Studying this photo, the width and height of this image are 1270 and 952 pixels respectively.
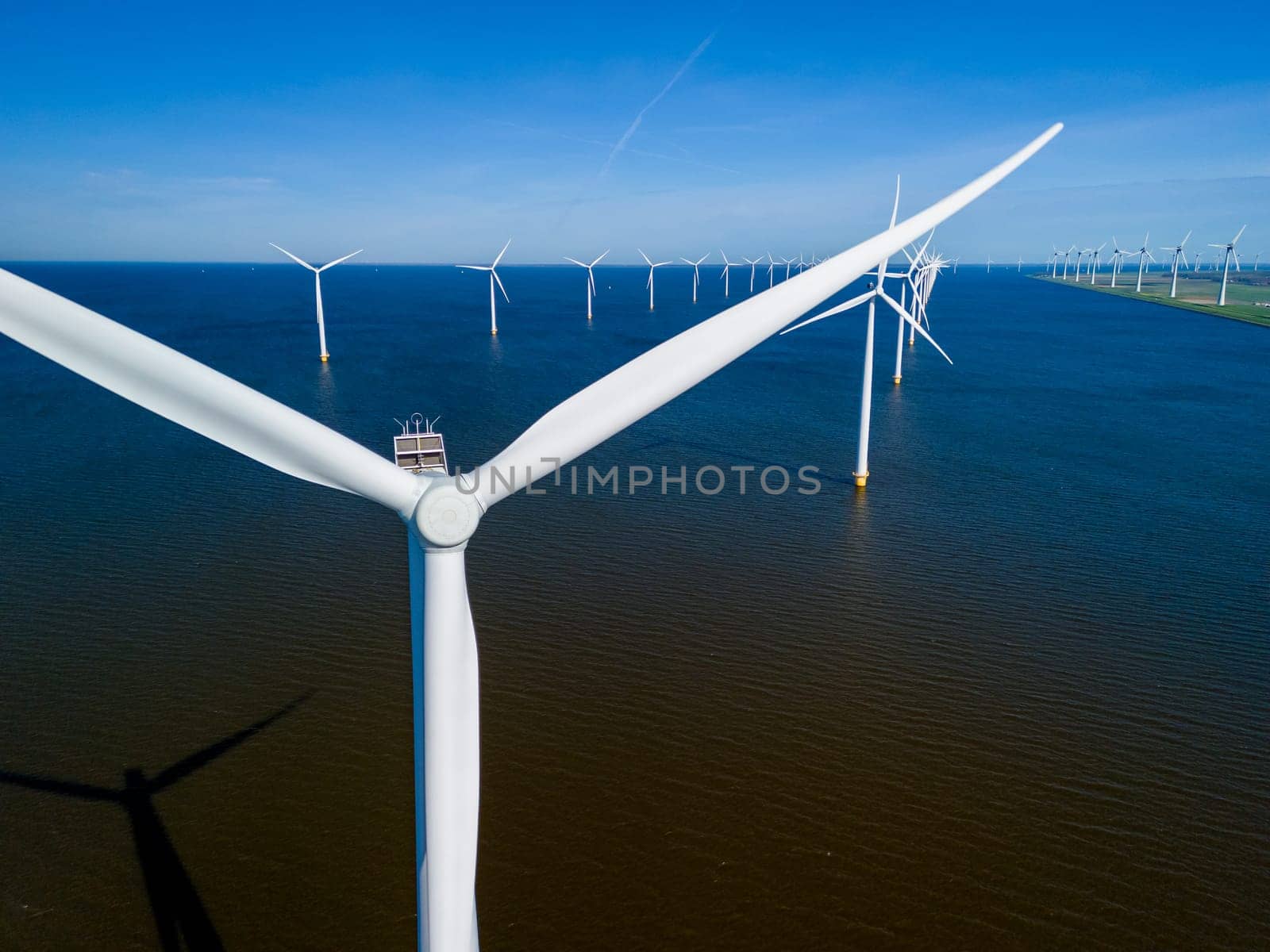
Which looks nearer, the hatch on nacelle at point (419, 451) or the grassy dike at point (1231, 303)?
the hatch on nacelle at point (419, 451)

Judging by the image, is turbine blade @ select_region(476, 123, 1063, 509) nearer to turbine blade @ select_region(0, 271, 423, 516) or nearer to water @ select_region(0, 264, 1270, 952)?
turbine blade @ select_region(0, 271, 423, 516)

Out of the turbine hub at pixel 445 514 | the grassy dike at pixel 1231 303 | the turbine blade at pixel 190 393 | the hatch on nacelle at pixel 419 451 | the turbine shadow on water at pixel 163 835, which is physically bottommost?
the turbine shadow on water at pixel 163 835

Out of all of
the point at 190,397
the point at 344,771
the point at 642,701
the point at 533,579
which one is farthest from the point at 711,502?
the point at 190,397

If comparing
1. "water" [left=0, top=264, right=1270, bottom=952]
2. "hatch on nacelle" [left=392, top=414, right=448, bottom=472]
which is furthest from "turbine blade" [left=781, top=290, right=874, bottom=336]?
"hatch on nacelle" [left=392, top=414, right=448, bottom=472]

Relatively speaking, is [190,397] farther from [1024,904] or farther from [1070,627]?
[1070,627]

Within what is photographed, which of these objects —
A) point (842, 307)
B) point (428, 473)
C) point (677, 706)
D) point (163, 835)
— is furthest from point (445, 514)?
point (842, 307)

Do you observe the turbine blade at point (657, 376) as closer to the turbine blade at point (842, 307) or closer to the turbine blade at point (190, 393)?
the turbine blade at point (190, 393)

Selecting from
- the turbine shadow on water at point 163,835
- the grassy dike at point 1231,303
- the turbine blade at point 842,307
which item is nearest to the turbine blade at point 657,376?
the turbine shadow on water at point 163,835
